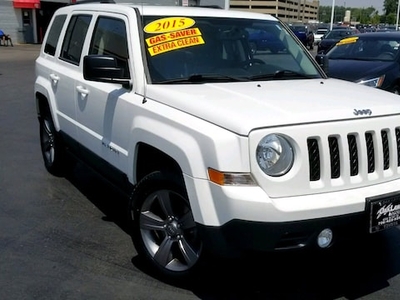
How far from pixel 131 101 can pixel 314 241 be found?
66.9 inches

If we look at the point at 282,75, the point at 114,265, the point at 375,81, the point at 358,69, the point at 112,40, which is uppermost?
the point at 112,40

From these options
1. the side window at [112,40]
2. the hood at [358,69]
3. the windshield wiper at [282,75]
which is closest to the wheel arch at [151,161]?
Result: the side window at [112,40]

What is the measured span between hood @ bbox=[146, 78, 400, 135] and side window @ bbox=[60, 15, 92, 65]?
1.58 m

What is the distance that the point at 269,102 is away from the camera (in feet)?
11.3

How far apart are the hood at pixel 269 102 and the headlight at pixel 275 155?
0.10m

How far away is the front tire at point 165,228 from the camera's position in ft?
11.7

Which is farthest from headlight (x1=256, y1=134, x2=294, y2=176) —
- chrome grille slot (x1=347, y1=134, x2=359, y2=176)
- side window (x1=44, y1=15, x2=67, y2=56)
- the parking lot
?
side window (x1=44, y1=15, x2=67, y2=56)

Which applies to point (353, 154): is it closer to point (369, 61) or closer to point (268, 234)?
point (268, 234)

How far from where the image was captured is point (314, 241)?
3.24 metres

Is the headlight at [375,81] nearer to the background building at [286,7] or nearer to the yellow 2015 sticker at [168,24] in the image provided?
the yellow 2015 sticker at [168,24]

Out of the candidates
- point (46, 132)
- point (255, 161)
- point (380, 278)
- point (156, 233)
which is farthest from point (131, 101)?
point (46, 132)

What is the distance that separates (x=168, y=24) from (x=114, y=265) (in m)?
1.97

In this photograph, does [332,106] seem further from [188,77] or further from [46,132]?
[46,132]

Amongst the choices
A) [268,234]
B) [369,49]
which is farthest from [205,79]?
[369,49]
